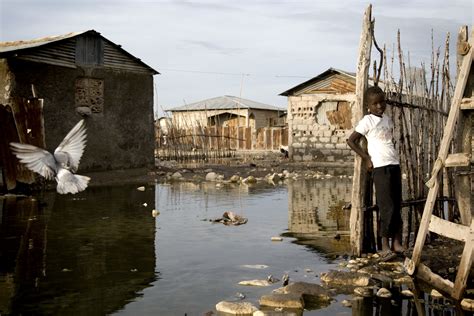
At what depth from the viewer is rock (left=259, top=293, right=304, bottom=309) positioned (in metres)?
4.27

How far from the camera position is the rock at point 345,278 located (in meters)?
4.88

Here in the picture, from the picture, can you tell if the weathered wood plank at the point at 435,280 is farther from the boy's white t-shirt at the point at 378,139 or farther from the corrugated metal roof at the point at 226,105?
the corrugated metal roof at the point at 226,105

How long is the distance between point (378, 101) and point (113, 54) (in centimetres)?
1151

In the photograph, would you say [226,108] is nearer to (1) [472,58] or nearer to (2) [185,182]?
(2) [185,182]

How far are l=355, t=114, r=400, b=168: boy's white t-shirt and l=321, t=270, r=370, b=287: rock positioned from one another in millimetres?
1302

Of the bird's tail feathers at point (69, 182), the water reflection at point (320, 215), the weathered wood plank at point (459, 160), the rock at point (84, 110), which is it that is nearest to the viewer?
the weathered wood plank at point (459, 160)

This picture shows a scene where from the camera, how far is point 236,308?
4.13 m

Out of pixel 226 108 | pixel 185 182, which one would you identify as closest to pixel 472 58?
pixel 185 182

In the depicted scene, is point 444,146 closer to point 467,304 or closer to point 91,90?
point 467,304

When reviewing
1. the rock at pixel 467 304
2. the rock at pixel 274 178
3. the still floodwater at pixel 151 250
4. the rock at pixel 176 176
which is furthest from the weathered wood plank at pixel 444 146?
the rock at pixel 176 176

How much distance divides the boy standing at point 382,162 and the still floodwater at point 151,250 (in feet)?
2.21

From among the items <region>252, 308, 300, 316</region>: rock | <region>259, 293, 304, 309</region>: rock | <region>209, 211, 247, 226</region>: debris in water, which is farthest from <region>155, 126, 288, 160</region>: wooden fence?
<region>252, 308, 300, 316</region>: rock

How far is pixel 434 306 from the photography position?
4340 mm

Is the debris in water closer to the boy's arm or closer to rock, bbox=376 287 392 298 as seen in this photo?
the boy's arm
